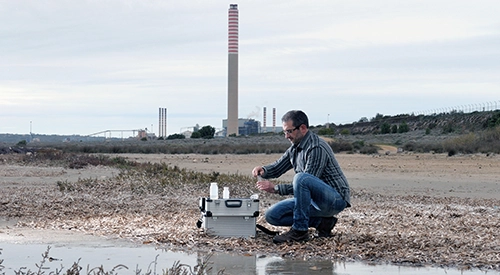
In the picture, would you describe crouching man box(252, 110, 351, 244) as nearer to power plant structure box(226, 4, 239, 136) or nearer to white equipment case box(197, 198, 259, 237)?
white equipment case box(197, 198, 259, 237)

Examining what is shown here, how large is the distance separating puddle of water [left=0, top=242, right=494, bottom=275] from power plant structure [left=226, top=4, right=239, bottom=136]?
82414 millimetres

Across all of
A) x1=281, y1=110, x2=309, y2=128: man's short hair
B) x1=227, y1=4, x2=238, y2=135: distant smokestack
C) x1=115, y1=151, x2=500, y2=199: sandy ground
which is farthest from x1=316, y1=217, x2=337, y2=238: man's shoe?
x1=227, y1=4, x2=238, y2=135: distant smokestack

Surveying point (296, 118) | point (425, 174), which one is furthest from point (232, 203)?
point (425, 174)

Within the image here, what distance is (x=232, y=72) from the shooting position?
94.0 metres

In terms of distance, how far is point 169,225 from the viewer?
9484 mm

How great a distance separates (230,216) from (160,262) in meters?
1.38

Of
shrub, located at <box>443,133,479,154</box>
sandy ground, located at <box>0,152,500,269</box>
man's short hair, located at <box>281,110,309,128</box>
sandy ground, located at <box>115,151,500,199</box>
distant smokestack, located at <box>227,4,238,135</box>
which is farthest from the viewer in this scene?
distant smokestack, located at <box>227,4,238,135</box>

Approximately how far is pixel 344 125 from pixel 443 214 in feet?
223

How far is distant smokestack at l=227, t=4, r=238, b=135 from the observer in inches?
3639

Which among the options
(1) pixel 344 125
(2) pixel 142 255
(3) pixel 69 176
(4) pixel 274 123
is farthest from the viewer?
(4) pixel 274 123

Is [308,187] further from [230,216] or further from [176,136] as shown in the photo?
[176,136]

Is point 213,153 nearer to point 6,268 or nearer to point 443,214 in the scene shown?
point 443,214

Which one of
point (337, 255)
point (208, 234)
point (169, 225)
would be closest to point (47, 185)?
point (169, 225)

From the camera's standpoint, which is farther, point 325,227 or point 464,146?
point 464,146
